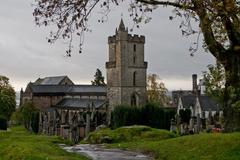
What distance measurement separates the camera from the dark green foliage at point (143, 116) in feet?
217

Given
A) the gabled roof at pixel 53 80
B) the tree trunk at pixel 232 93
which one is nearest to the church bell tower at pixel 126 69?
the gabled roof at pixel 53 80

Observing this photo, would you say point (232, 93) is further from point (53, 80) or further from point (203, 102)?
point (53, 80)

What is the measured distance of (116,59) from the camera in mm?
88625

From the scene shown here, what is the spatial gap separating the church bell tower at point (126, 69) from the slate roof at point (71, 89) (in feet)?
107

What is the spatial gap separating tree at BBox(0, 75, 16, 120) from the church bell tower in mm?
21776

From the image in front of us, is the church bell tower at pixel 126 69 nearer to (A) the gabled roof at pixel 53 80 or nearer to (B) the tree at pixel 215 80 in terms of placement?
(A) the gabled roof at pixel 53 80

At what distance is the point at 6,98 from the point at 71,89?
3107 cm

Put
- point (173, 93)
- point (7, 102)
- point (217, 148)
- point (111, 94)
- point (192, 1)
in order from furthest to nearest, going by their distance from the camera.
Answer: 1. point (173, 93)
2. point (7, 102)
3. point (111, 94)
4. point (217, 148)
5. point (192, 1)

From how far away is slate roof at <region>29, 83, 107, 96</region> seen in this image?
4788 inches

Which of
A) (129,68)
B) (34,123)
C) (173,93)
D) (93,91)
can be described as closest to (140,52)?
(129,68)

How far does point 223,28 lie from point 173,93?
119m

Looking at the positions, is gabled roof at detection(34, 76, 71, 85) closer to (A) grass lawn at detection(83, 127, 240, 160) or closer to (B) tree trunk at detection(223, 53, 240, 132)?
(A) grass lawn at detection(83, 127, 240, 160)

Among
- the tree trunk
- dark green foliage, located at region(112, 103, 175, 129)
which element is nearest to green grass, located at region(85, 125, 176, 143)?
the tree trunk

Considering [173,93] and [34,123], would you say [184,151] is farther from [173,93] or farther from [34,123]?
[173,93]
